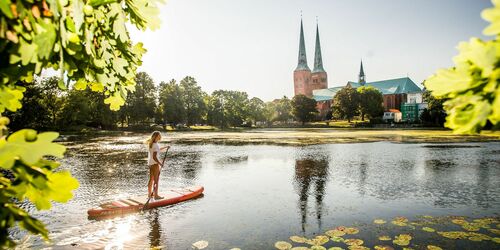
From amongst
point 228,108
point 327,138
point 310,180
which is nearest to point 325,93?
point 228,108

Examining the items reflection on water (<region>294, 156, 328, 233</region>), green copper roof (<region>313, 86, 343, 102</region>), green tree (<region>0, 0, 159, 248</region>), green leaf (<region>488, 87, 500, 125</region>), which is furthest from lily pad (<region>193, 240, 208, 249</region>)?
green copper roof (<region>313, 86, 343, 102</region>)

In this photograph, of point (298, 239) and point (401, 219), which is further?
point (401, 219)

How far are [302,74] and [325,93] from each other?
47.5 ft

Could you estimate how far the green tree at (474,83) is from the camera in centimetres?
124

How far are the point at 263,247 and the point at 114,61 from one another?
474 cm

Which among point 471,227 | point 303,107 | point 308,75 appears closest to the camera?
point 471,227

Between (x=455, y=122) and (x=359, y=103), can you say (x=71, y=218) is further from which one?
(x=359, y=103)

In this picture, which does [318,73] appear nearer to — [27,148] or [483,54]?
[483,54]

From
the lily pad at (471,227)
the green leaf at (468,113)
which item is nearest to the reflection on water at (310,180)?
the lily pad at (471,227)

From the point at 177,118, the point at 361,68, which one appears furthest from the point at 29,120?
the point at 361,68

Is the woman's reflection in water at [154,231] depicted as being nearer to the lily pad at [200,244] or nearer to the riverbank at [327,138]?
the lily pad at [200,244]

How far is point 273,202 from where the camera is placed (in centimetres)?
970

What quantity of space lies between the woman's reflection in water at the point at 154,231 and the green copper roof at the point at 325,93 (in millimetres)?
142637

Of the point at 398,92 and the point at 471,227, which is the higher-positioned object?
the point at 398,92
